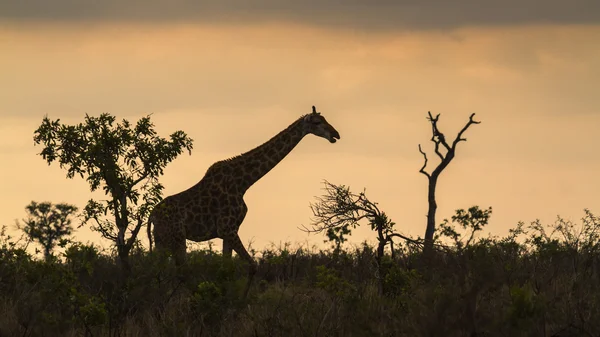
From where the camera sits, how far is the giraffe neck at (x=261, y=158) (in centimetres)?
2331

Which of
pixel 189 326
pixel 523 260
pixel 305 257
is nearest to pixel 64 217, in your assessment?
pixel 305 257

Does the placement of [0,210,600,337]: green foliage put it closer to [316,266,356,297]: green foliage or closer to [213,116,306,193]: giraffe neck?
[316,266,356,297]: green foliage

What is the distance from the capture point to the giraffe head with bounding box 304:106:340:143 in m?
23.8

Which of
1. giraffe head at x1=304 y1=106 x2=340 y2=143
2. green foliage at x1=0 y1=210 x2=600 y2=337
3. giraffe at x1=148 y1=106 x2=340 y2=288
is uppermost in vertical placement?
giraffe head at x1=304 y1=106 x2=340 y2=143

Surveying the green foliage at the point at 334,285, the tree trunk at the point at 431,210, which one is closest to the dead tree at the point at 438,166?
the tree trunk at the point at 431,210

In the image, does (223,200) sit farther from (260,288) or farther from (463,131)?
(463,131)

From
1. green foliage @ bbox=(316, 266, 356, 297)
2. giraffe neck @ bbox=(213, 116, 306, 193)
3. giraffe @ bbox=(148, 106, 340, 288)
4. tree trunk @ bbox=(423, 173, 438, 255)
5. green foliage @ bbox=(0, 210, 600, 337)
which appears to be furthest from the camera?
tree trunk @ bbox=(423, 173, 438, 255)

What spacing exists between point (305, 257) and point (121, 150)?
543cm

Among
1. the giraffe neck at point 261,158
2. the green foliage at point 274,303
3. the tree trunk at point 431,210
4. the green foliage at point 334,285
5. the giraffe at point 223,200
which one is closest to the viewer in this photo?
the green foliage at point 274,303

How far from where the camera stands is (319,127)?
23938 millimetres

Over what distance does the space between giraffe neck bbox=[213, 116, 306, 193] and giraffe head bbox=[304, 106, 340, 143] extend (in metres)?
0.18

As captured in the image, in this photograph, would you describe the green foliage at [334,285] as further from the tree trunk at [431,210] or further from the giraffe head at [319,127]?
the tree trunk at [431,210]

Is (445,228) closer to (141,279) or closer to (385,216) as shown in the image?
(385,216)

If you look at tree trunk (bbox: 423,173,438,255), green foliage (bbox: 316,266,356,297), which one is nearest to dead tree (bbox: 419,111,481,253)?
tree trunk (bbox: 423,173,438,255)
